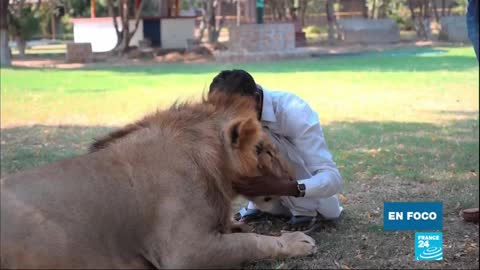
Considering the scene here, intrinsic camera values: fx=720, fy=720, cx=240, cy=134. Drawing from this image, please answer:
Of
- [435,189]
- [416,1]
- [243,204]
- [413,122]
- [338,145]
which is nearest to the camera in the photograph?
[243,204]

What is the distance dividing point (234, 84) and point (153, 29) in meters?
26.0

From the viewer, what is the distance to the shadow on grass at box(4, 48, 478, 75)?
61.7ft

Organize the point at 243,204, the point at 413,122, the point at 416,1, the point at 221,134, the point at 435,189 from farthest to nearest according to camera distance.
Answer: the point at 416,1 < the point at 413,122 < the point at 435,189 < the point at 243,204 < the point at 221,134

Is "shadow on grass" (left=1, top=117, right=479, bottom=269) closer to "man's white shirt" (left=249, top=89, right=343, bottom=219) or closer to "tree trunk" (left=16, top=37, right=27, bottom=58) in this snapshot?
"man's white shirt" (left=249, top=89, right=343, bottom=219)

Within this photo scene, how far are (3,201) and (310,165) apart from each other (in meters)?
1.72

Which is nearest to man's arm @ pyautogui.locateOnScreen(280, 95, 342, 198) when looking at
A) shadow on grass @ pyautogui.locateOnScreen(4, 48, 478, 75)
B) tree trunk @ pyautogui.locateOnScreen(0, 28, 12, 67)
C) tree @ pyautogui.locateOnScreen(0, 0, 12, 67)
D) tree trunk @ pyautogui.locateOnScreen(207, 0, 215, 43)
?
shadow on grass @ pyautogui.locateOnScreen(4, 48, 478, 75)

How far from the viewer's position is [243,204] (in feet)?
16.4

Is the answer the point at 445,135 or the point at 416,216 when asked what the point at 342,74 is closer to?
the point at 445,135

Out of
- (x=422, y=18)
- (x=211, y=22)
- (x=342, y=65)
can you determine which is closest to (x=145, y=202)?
(x=342, y=65)

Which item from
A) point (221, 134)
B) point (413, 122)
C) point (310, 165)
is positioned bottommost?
point (413, 122)

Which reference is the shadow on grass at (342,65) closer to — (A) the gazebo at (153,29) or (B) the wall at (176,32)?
(A) the gazebo at (153,29)

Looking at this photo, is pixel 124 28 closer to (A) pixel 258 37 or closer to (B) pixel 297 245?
(A) pixel 258 37

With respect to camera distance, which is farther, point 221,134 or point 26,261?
point 221,134

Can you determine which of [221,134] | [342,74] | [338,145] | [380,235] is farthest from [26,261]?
[342,74]
